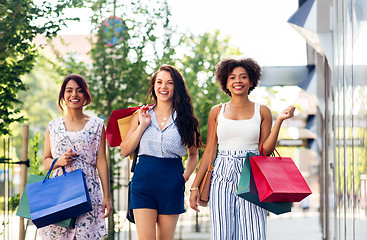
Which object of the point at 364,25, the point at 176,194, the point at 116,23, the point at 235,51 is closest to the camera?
the point at 364,25

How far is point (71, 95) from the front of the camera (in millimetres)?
4781

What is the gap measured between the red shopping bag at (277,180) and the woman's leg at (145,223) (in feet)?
3.00

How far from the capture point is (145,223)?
4.66m

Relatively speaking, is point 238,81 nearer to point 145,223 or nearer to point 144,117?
point 144,117

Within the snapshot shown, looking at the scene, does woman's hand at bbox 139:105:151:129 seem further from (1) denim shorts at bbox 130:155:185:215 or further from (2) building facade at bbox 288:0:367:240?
(2) building facade at bbox 288:0:367:240

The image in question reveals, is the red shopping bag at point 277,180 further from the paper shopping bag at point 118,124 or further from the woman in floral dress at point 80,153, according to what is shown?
the woman in floral dress at point 80,153

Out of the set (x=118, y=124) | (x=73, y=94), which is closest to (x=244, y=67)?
(x=118, y=124)

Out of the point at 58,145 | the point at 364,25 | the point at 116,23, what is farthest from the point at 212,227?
the point at 116,23

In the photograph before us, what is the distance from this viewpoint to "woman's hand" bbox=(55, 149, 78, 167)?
4641mm

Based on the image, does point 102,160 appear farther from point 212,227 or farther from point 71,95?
point 212,227

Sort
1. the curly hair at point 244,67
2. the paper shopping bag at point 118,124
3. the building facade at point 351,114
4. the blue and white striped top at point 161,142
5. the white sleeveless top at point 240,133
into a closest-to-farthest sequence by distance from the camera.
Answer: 1. the building facade at point 351,114
2. the white sleeveless top at point 240,133
3. the curly hair at point 244,67
4. the blue and white striped top at point 161,142
5. the paper shopping bag at point 118,124

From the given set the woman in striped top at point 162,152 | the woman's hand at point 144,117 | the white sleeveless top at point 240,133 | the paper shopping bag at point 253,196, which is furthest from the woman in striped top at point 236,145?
the woman's hand at point 144,117

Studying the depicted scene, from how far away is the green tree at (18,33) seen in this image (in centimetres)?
670

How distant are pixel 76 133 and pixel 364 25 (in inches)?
89.6
